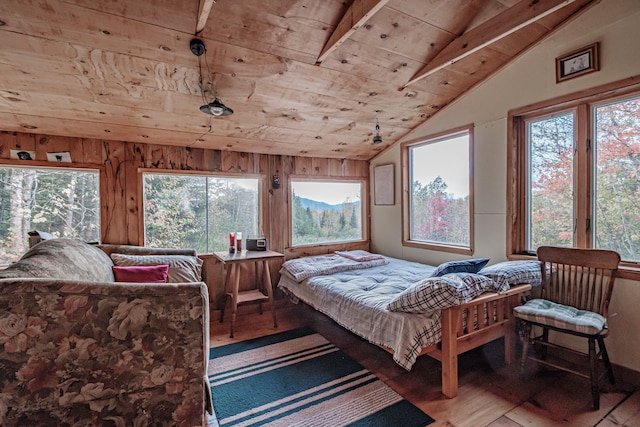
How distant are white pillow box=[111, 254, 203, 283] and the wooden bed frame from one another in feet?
6.20

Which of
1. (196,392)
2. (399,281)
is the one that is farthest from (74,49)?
(399,281)

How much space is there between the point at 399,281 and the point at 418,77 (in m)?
1.85

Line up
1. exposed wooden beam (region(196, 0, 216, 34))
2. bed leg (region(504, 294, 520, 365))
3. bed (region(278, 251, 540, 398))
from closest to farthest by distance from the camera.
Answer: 1. exposed wooden beam (region(196, 0, 216, 34))
2. bed (region(278, 251, 540, 398))
3. bed leg (region(504, 294, 520, 365))

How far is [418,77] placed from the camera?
107 inches

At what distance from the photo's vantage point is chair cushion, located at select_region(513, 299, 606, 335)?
1891 millimetres

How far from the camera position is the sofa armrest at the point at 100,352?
1.08m

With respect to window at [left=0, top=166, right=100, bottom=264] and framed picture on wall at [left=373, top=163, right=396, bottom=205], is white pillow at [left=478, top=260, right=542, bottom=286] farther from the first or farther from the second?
window at [left=0, top=166, right=100, bottom=264]

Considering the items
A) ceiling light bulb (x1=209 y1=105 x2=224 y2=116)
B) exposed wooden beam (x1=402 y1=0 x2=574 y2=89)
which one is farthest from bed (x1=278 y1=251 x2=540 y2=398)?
ceiling light bulb (x1=209 y1=105 x2=224 y2=116)

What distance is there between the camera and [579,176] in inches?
94.7

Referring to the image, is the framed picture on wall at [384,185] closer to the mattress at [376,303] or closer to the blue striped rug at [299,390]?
the mattress at [376,303]

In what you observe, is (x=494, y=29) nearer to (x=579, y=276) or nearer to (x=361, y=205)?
(x=579, y=276)

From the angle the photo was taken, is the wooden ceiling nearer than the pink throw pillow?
Yes

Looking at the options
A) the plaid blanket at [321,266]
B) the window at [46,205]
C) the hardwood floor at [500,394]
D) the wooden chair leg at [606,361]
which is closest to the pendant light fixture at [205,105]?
the window at [46,205]

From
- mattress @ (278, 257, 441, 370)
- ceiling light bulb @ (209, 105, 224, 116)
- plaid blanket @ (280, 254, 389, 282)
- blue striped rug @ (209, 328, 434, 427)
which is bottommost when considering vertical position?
blue striped rug @ (209, 328, 434, 427)
